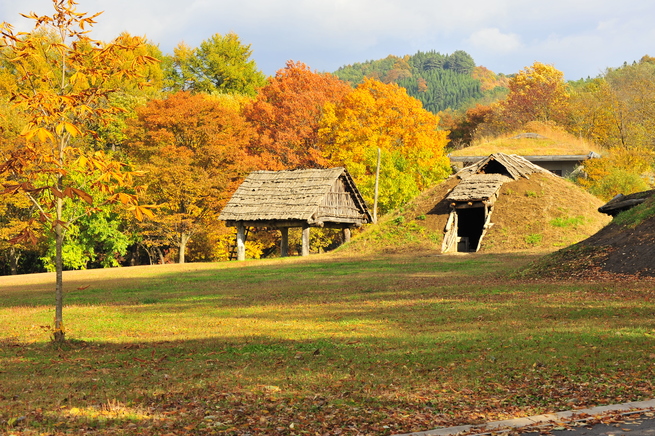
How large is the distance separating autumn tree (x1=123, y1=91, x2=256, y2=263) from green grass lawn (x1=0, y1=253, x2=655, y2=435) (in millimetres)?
30915

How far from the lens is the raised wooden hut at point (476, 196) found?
44.9 meters

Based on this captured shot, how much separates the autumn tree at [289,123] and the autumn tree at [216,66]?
2104cm

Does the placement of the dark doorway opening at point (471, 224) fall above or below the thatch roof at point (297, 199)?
below

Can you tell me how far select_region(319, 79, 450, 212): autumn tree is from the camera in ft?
193

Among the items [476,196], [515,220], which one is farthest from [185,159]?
[515,220]

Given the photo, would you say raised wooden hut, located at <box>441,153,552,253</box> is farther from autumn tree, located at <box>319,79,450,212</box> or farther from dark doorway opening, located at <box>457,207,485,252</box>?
autumn tree, located at <box>319,79,450,212</box>

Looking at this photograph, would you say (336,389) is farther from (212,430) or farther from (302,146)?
(302,146)

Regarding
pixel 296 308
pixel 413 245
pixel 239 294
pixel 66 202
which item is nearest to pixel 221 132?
pixel 66 202

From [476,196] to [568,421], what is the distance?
38.0 meters

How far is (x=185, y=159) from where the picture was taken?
53.7 metres

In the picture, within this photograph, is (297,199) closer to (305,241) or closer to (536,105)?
(305,241)

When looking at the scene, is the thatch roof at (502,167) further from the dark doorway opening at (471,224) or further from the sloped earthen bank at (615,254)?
the sloped earthen bank at (615,254)

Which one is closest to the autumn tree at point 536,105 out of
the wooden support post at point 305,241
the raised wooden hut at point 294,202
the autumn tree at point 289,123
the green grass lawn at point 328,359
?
the autumn tree at point 289,123

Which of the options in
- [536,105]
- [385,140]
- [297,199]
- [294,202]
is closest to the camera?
[294,202]
